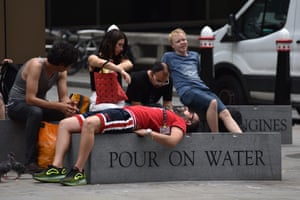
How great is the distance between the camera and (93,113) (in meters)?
9.89

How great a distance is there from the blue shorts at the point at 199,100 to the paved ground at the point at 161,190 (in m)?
1.72

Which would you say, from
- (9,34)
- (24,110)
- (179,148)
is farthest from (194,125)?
(9,34)

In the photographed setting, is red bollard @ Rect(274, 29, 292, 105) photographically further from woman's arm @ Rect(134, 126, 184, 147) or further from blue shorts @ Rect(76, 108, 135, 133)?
blue shorts @ Rect(76, 108, 135, 133)

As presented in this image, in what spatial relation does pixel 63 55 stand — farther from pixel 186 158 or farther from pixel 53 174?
pixel 186 158

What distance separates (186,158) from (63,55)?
1.49m

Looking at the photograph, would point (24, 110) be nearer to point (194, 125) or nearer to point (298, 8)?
point (194, 125)

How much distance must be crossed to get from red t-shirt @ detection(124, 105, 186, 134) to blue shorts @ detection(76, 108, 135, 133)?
0.07 meters

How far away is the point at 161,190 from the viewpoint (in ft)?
31.0

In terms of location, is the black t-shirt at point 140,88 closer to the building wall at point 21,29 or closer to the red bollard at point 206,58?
the building wall at point 21,29

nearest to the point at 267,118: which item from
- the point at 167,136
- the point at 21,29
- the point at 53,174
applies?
the point at 21,29

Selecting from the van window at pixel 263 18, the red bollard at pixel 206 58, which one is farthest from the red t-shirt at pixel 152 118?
the van window at pixel 263 18

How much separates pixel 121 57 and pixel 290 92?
471 cm

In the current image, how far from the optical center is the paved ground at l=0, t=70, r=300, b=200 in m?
9.04

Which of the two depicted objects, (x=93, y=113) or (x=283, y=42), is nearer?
(x=93, y=113)
